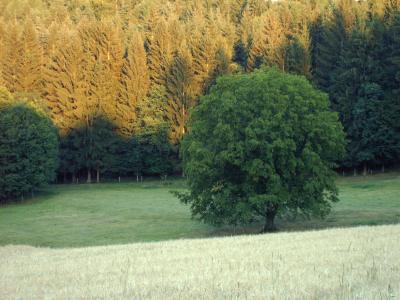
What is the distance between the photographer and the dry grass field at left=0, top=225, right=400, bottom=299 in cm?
1088

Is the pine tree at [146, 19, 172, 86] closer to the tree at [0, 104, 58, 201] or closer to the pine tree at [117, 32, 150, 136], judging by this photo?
the pine tree at [117, 32, 150, 136]

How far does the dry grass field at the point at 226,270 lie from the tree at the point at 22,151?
121 feet

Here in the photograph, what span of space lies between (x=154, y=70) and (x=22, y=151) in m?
25.7

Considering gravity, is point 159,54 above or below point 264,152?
above

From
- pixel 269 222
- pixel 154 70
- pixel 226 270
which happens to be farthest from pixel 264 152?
pixel 154 70

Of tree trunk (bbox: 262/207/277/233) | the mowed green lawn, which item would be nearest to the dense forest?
the mowed green lawn

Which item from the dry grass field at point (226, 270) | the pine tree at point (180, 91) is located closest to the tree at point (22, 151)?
the pine tree at point (180, 91)

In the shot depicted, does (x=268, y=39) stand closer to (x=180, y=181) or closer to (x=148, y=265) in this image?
(x=180, y=181)

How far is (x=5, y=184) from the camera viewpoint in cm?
5772

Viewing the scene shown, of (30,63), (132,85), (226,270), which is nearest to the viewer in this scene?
(226,270)

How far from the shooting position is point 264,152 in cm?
3328

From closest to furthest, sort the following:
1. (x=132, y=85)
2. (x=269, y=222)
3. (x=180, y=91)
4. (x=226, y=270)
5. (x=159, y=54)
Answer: (x=226, y=270) → (x=269, y=222) → (x=180, y=91) → (x=132, y=85) → (x=159, y=54)

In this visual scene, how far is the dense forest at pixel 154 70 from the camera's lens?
218ft

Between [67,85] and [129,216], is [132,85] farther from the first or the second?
[129,216]
